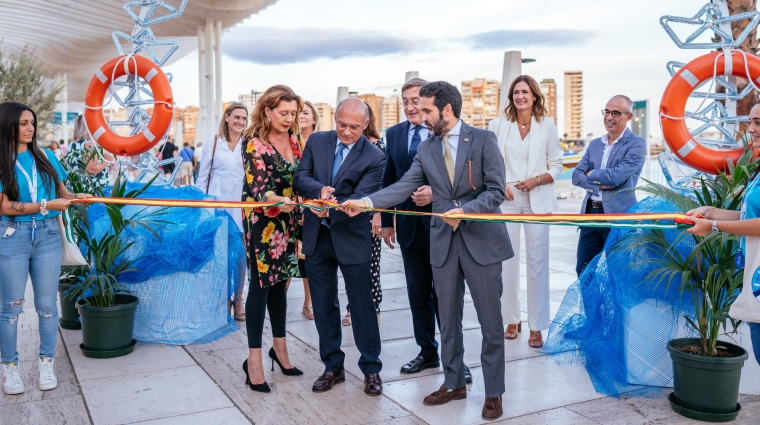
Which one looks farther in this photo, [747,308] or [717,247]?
[717,247]

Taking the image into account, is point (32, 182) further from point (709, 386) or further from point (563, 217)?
point (709, 386)

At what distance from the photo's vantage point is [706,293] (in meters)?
3.37

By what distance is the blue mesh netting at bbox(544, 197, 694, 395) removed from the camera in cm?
365

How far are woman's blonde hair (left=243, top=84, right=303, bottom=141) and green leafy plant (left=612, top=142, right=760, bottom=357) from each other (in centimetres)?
201

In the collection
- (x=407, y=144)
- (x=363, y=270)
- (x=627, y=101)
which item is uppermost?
(x=627, y=101)

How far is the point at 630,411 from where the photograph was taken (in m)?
3.42

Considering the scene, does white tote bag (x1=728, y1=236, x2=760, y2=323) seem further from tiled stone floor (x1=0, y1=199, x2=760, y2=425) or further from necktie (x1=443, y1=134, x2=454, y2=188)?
→ necktie (x1=443, y1=134, x2=454, y2=188)

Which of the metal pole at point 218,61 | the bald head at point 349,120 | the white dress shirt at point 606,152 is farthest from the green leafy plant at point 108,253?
the metal pole at point 218,61

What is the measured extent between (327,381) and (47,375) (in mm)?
1665

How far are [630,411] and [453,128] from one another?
68.4 inches

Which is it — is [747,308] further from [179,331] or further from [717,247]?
A: [179,331]

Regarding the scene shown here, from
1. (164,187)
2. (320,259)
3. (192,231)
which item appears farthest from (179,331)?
(320,259)

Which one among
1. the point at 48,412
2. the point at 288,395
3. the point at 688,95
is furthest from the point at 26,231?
the point at 688,95

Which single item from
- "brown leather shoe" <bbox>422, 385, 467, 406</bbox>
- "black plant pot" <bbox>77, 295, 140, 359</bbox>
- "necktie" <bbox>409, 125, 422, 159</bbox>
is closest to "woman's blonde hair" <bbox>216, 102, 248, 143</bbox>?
"black plant pot" <bbox>77, 295, 140, 359</bbox>
